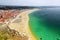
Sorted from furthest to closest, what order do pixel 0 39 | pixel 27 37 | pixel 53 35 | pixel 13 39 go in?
pixel 53 35
pixel 27 37
pixel 13 39
pixel 0 39

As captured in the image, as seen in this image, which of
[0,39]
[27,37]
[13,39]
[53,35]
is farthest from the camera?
[53,35]

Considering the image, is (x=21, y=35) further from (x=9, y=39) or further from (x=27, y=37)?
(x=9, y=39)

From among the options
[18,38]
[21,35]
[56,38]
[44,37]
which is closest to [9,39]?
[18,38]

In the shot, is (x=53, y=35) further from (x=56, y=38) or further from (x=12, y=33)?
(x=12, y=33)

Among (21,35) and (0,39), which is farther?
(21,35)

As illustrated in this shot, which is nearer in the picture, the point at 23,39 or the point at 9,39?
the point at 9,39

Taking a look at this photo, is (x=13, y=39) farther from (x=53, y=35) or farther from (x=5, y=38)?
(x=53, y=35)

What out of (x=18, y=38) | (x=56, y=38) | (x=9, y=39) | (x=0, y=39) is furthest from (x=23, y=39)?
(x=56, y=38)

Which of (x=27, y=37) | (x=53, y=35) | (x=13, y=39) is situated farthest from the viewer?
(x=53, y=35)
